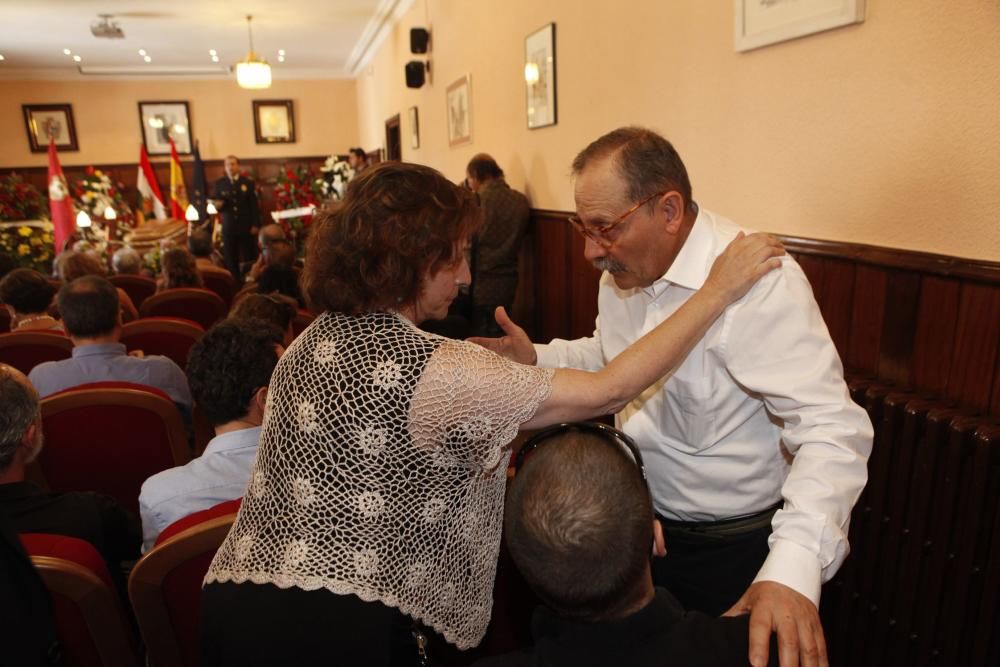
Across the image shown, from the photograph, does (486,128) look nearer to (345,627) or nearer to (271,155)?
(345,627)

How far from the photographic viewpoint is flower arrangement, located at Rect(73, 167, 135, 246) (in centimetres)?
764

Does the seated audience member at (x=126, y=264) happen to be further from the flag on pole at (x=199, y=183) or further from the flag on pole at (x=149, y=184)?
the flag on pole at (x=199, y=183)

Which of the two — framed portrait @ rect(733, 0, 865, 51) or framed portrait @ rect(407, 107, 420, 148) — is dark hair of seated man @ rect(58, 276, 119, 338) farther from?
framed portrait @ rect(407, 107, 420, 148)

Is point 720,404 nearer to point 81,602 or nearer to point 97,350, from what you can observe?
point 81,602

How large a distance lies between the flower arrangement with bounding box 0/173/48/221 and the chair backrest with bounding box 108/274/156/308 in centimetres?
578

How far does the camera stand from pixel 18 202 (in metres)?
9.18

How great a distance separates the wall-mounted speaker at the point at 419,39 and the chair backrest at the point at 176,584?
6.54 meters

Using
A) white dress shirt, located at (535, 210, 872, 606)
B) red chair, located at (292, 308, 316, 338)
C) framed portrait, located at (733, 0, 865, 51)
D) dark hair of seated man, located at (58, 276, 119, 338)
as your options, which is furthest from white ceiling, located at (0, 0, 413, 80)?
white dress shirt, located at (535, 210, 872, 606)

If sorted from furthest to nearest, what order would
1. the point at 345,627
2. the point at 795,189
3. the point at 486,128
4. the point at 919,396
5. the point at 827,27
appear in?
1. the point at 486,128
2. the point at 795,189
3. the point at 827,27
4. the point at 919,396
5. the point at 345,627

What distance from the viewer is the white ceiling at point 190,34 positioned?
7734 millimetres

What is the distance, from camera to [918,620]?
5.36ft

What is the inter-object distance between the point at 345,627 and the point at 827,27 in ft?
6.11

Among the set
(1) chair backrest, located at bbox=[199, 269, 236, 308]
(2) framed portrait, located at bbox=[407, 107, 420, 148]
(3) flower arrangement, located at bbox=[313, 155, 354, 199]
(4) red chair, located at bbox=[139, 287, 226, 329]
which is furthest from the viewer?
(3) flower arrangement, located at bbox=[313, 155, 354, 199]

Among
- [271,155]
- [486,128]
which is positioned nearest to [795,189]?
[486,128]
